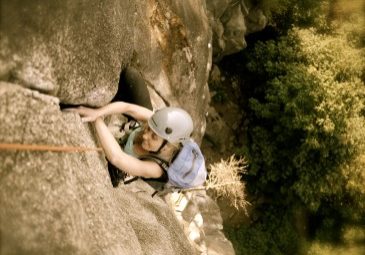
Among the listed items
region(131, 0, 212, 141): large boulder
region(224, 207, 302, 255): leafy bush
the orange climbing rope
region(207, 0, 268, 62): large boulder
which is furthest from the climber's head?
region(224, 207, 302, 255): leafy bush

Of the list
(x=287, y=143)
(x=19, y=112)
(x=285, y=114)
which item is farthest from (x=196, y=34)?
(x=19, y=112)

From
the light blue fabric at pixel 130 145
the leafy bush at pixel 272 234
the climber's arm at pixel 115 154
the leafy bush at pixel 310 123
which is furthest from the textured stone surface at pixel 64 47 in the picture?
the leafy bush at pixel 272 234

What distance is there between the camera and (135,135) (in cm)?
424

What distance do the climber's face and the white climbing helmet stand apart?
7 cm

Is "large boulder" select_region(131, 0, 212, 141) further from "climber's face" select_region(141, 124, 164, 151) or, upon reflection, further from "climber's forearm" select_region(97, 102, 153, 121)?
"climber's face" select_region(141, 124, 164, 151)

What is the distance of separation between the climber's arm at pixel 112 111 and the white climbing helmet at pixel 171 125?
0.41 metres

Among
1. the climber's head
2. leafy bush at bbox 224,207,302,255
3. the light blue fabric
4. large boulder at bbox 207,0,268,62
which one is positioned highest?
the climber's head

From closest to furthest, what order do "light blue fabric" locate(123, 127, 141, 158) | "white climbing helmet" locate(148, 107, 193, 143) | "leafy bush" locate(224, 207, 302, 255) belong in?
"white climbing helmet" locate(148, 107, 193, 143)
"light blue fabric" locate(123, 127, 141, 158)
"leafy bush" locate(224, 207, 302, 255)

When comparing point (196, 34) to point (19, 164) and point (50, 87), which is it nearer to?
point (50, 87)

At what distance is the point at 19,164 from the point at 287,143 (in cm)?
1223

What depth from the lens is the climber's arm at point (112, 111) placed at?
137 inches

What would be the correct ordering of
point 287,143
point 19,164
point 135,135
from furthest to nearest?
1. point 287,143
2. point 135,135
3. point 19,164

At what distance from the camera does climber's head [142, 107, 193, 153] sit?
3.77 m

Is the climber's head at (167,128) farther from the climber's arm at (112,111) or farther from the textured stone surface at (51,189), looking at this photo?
the textured stone surface at (51,189)
